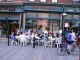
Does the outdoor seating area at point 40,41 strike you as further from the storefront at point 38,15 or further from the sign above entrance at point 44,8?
the sign above entrance at point 44,8

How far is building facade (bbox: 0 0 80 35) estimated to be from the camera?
33.0 meters

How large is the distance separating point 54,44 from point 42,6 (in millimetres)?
12375

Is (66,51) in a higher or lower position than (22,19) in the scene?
lower

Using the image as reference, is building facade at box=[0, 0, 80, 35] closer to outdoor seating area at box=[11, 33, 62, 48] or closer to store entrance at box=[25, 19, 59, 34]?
store entrance at box=[25, 19, 59, 34]

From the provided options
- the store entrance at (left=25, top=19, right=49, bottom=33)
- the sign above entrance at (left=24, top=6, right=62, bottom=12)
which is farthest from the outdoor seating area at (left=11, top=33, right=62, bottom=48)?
the sign above entrance at (left=24, top=6, right=62, bottom=12)

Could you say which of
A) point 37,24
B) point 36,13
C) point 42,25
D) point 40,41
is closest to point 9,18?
point 36,13

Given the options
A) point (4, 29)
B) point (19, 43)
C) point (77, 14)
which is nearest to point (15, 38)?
point (19, 43)

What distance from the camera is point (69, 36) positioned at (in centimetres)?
1644

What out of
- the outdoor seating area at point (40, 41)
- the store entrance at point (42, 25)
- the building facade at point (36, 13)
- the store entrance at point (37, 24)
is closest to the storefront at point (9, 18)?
the building facade at point (36, 13)

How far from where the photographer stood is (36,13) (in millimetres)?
33844

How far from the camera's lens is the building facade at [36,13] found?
33.0 metres

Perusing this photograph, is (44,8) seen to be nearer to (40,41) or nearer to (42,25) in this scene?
(42,25)

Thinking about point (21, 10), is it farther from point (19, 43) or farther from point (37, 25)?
point (19, 43)

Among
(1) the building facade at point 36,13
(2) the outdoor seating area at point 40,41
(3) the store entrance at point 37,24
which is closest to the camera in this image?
(2) the outdoor seating area at point 40,41
